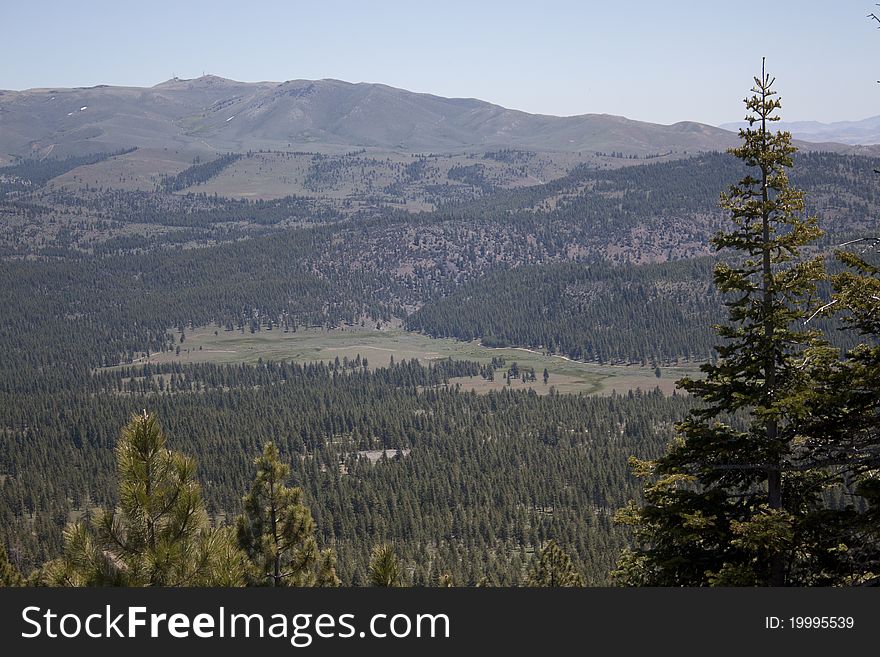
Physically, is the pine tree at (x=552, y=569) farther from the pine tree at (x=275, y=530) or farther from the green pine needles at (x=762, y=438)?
the green pine needles at (x=762, y=438)

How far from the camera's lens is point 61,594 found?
17.5 metres

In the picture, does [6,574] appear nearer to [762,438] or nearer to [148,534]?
[148,534]

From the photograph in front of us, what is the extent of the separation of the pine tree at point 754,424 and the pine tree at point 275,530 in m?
12.5

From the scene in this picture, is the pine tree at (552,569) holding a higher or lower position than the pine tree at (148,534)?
lower

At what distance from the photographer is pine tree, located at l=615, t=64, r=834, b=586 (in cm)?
2410

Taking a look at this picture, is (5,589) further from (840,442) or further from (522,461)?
(522,461)

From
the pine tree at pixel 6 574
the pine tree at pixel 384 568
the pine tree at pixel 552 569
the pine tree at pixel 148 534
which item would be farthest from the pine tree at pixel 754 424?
the pine tree at pixel 6 574

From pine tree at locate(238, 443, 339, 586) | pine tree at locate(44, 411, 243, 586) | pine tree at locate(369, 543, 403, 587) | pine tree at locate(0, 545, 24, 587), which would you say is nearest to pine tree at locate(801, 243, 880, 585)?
pine tree at locate(369, 543, 403, 587)

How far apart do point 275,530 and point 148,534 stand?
1181 centimetres

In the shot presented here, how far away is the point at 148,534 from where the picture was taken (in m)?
20.8

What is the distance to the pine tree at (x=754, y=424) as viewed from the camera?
24.1m

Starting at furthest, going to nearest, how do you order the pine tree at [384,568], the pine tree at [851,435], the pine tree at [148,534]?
the pine tree at [384,568], the pine tree at [851,435], the pine tree at [148,534]

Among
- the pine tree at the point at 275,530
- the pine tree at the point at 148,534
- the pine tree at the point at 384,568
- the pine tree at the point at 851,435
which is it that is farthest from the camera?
the pine tree at the point at 275,530

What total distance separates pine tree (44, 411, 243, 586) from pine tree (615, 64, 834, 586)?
1172cm
